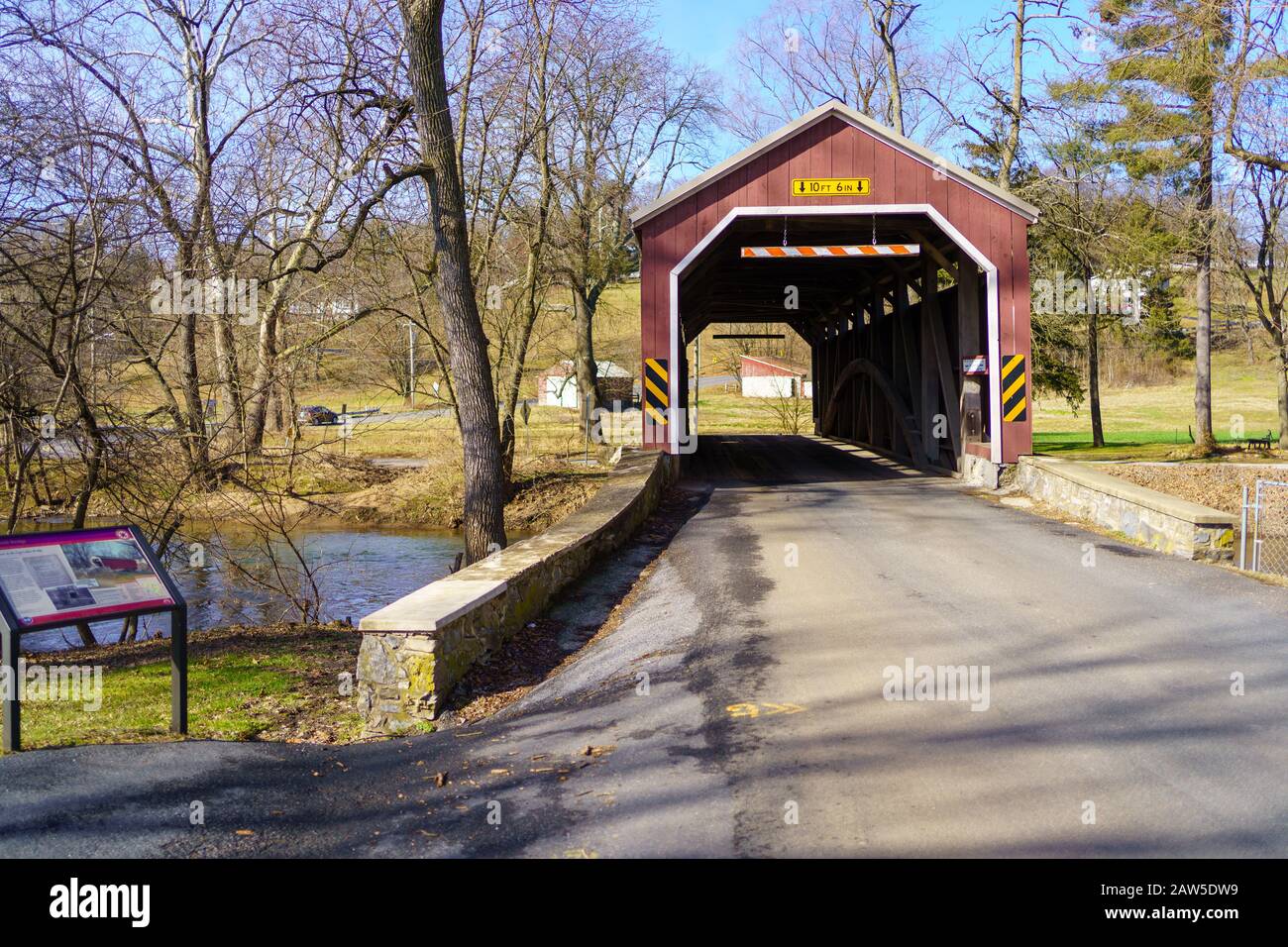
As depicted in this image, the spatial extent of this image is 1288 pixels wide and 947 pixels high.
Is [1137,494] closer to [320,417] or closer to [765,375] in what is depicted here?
[320,417]

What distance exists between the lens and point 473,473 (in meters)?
12.1

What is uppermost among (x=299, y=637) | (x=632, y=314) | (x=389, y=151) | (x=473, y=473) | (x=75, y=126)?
(x=632, y=314)

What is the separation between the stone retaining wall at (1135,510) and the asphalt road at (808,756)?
133 centimetres

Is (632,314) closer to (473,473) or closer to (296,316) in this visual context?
(296,316)

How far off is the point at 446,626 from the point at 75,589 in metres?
1.95

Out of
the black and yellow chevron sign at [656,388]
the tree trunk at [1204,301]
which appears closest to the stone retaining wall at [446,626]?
the black and yellow chevron sign at [656,388]

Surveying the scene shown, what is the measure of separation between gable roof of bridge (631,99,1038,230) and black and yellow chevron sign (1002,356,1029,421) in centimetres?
211

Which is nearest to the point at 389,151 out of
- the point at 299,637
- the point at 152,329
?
the point at 152,329

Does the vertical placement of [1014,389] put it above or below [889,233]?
below

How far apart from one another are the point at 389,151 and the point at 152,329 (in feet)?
12.0

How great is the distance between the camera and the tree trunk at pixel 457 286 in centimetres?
1141

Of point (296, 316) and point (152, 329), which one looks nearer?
point (152, 329)

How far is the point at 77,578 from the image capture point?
221 inches

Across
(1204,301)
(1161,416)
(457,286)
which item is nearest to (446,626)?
(457,286)
